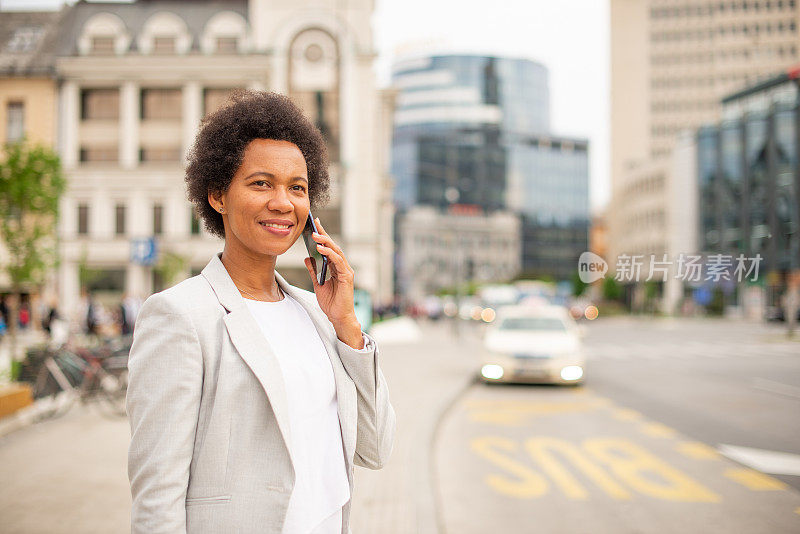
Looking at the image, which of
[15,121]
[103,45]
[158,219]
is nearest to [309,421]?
[15,121]

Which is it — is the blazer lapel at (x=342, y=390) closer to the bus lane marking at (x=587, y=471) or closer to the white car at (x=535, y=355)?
the bus lane marking at (x=587, y=471)

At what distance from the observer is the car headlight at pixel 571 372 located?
13430mm

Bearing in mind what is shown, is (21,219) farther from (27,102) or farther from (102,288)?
(102,288)

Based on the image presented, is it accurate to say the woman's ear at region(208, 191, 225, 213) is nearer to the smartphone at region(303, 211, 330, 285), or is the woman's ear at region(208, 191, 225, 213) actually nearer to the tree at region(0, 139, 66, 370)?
the smartphone at region(303, 211, 330, 285)

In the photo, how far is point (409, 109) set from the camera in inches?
5032

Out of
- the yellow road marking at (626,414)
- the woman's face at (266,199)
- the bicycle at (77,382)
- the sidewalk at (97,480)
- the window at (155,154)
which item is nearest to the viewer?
the woman's face at (266,199)

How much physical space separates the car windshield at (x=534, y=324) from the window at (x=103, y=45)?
32.0 meters

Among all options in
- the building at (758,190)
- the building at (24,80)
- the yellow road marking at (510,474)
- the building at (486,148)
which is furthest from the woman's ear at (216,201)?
the building at (486,148)

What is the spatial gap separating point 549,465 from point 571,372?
6302 mm

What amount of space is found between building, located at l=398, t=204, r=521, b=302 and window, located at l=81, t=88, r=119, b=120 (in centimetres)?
7381

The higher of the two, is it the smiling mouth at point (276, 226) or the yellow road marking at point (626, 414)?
the smiling mouth at point (276, 226)

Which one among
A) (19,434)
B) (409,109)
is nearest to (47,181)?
(19,434)

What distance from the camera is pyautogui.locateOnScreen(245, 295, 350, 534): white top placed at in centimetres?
205

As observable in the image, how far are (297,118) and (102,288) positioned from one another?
40.8m
